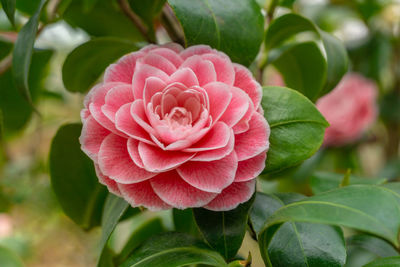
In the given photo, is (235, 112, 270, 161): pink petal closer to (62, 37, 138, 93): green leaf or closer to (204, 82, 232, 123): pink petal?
(204, 82, 232, 123): pink petal

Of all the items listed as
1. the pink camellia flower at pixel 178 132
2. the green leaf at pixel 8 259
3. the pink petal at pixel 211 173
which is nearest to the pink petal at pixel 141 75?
the pink camellia flower at pixel 178 132

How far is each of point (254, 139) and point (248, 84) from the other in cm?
7

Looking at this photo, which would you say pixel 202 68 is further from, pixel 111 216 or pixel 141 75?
pixel 111 216

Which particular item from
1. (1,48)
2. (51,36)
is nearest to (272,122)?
(1,48)

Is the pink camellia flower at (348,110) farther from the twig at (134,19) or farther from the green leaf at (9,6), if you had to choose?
the green leaf at (9,6)

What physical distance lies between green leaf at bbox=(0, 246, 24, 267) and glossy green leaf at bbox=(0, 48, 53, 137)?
280 millimetres

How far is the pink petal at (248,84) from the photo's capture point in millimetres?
487

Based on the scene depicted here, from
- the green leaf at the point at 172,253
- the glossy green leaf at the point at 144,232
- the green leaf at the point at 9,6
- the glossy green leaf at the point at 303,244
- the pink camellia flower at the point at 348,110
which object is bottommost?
the pink camellia flower at the point at 348,110

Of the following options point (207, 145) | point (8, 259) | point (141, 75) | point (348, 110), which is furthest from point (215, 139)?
point (348, 110)

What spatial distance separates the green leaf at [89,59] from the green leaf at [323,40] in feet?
0.74

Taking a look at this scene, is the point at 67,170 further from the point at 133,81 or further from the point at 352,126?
the point at 352,126

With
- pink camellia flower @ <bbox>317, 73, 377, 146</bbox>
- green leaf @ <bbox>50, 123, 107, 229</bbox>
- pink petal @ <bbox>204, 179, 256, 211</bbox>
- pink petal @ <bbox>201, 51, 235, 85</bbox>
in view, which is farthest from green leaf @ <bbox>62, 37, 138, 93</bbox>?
pink camellia flower @ <bbox>317, 73, 377, 146</bbox>

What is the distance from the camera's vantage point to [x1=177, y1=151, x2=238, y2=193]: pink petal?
1.44ft

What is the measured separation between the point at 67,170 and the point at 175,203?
0.29 meters
